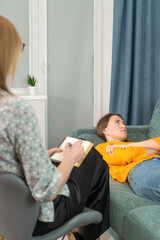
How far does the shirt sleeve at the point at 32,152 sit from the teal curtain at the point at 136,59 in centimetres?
210

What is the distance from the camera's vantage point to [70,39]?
10.8ft

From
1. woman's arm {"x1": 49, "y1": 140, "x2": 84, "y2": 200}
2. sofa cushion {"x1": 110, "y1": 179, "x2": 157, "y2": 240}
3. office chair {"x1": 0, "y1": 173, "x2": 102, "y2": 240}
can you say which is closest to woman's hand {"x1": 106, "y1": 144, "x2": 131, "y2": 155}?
sofa cushion {"x1": 110, "y1": 179, "x2": 157, "y2": 240}

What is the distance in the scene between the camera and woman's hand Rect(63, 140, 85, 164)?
113cm

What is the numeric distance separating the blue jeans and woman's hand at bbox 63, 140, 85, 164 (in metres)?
0.54

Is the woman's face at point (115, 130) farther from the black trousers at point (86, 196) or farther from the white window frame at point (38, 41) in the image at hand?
the white window frame at point (38, 41)

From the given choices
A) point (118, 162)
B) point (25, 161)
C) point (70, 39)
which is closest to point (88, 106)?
point (70, 39)

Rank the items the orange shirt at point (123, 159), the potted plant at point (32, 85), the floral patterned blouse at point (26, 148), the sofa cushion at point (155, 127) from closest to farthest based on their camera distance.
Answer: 1. the floral patterned blouse at point (26, 148)
2. the orange shirt at point (123, 159)
3. the sofa cushion at point (155, 127)
4. the potted plant at point (32, 85)

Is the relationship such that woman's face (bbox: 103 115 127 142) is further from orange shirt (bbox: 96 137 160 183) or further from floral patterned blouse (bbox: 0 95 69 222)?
floral patterned blouse (bbox: 0 95 69 222)

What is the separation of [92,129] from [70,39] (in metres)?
1.29

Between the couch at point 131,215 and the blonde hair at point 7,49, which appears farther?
the couch at point 131,215

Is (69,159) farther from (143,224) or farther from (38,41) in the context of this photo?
(38,41)

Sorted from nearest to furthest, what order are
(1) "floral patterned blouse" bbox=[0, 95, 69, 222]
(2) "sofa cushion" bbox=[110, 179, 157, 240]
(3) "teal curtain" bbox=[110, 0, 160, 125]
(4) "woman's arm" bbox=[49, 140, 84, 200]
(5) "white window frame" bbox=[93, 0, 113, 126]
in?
1. (1) "floral patterned blouse" bbox=[0, 95, 69, 222]
2. (4) "woman's arm" bbox=[49, 140, 84, 200]
3. (2) "sofa cushion" bbox=[110, 179, 157, 240]
4. (3) "teal curtain" bbox=[110, 0, 160, 125]
5. (5) "white window frame" bbox=[93, 0, 113, 126]

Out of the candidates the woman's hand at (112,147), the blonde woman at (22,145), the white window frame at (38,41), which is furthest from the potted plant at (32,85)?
Result: the blonde woman at (22,145)

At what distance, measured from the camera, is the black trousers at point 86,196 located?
1153mm
